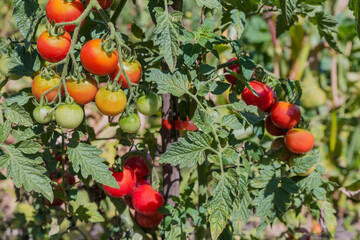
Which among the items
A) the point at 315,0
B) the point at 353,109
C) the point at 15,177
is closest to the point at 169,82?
the point at 15,177

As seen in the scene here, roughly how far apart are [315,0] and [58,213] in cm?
83

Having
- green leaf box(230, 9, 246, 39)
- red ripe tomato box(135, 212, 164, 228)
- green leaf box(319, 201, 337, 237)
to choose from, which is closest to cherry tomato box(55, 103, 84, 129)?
green leaf box(230, 9, 246, 39)

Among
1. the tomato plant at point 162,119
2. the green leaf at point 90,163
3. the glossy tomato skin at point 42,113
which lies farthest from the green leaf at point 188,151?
the glossy tomato skin at point 42,113

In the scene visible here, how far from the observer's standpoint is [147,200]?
3.07ft

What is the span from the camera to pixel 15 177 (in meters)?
0.70

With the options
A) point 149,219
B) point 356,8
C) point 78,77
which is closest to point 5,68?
point 78,77

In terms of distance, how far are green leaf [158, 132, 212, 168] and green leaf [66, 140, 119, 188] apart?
4.0 inches

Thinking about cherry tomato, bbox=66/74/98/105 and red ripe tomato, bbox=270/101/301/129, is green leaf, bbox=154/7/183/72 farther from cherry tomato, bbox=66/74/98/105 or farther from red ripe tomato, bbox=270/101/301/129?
red ripe tomato, bbox=270/101/301/129

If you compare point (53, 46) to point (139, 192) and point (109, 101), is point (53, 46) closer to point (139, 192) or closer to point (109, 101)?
point (109, 101)

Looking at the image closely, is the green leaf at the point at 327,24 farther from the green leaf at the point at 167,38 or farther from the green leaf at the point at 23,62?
the green leaf at the point at 23,62

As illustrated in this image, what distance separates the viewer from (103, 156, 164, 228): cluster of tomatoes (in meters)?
0.90

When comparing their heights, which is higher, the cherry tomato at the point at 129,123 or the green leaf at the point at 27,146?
the cherry tomato at the point at 129,123

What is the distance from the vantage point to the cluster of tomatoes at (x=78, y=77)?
0.64 m

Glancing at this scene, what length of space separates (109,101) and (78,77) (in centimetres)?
7
